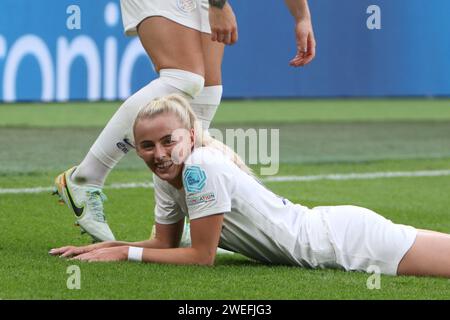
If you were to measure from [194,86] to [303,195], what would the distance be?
212 cm

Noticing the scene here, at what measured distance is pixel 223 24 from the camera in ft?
12.8

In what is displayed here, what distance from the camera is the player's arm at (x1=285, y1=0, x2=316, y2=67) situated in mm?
4410

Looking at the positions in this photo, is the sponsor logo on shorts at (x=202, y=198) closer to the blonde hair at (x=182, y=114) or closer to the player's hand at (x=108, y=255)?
the blonde hair at (x=182, y=114)

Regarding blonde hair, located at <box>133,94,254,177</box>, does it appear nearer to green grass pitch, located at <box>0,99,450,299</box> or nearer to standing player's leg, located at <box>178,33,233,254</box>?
green grass pitch, located at <box>0,99,450,299</box>

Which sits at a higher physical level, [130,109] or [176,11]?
[176,11]

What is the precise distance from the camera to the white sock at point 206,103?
4496 millimetres

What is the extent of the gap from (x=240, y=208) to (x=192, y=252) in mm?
234

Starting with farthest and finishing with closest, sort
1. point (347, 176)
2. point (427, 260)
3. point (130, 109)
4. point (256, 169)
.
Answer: point (256, 169)
point (347, 176)
point (130, 109)
point (427, 260)

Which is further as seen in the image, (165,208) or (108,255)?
(165,208)

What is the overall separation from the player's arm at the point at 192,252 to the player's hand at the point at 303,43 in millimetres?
1012

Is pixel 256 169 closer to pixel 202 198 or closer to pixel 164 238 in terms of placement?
pixel 164 238

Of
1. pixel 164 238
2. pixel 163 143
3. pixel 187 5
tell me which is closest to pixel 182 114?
pixel 163 143

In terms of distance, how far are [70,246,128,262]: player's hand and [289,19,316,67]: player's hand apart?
3.75 feet
